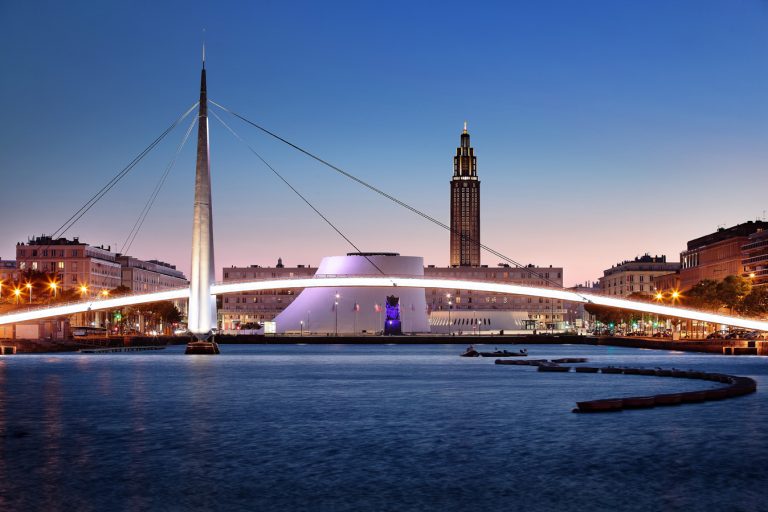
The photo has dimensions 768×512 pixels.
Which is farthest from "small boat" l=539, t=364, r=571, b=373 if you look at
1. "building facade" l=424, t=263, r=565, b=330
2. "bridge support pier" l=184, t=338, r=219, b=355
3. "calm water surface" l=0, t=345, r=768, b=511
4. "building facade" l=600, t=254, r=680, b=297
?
"building facade" l=600, t=254, r=680, b=297

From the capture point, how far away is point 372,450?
72.6 ft

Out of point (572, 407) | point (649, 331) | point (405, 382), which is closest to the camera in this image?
point (572, 407)

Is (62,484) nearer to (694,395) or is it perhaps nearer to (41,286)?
(694,395)

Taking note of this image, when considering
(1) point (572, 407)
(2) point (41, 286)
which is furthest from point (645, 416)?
(2) point (41, 286)

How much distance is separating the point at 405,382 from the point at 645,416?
1828 centimetres

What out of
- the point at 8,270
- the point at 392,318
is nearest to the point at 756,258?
the point at 392,318

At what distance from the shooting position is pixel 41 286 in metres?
107

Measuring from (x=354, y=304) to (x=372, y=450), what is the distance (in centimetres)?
11308

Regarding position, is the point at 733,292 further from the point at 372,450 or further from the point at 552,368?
the point at 372,450

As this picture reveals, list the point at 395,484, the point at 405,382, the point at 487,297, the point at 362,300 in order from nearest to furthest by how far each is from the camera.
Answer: the point at 395,484 → the point at 405,382 → the point at 362,300 → the point at 487,297

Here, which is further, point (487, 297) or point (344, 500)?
point (487, 297)

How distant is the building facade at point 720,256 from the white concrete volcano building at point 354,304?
39.9 metres

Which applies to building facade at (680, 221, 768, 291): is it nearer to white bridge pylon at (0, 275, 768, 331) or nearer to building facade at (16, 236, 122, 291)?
white bridge pylon at (0, 275, 768, 331)

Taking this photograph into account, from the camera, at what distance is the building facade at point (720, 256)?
131 meters
